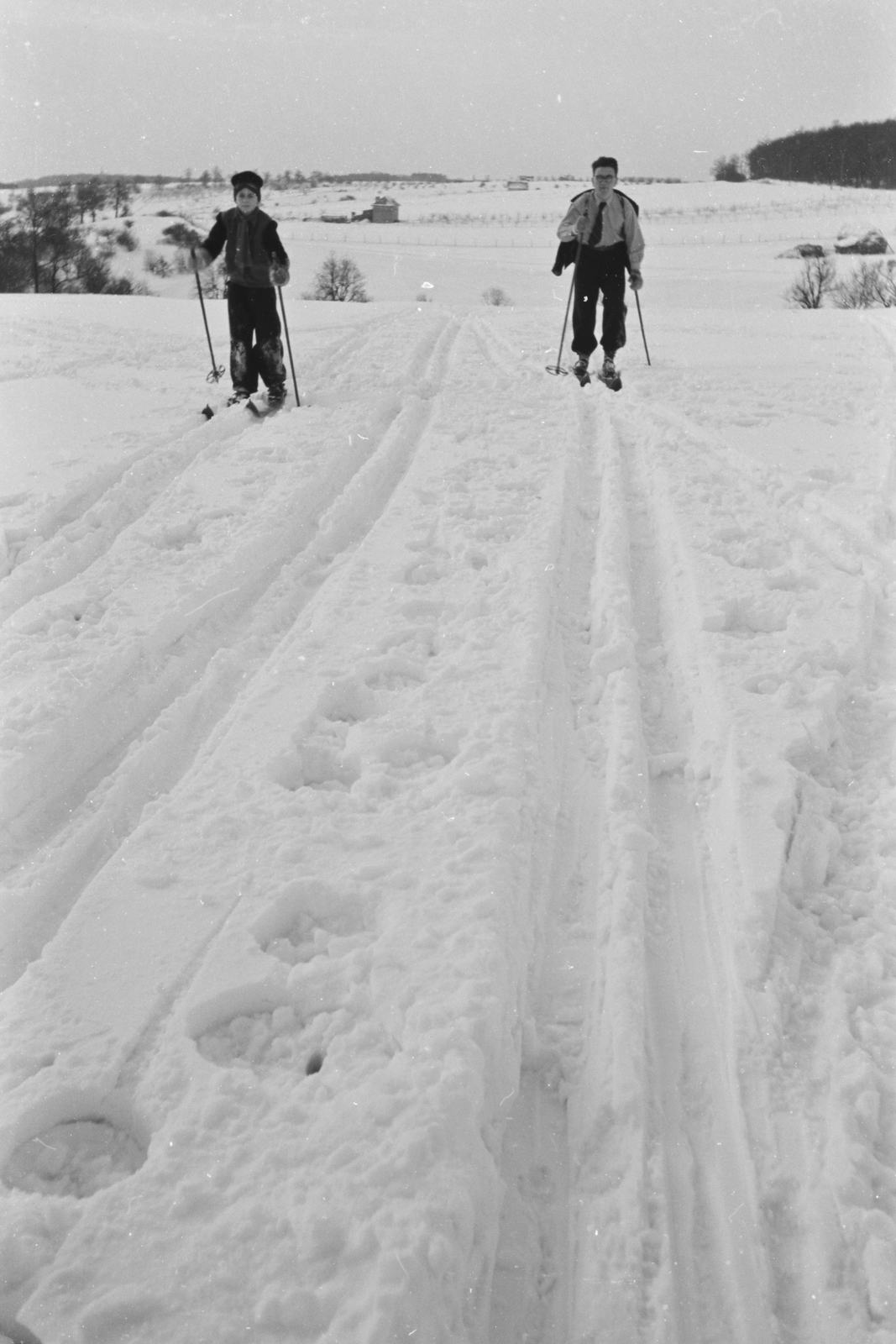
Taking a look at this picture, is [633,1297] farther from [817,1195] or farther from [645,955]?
[645,955]

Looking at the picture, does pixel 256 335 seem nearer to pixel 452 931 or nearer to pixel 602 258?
pixel 602 258

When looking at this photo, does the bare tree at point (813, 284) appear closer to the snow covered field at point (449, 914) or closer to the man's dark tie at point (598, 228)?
the man's dark tie at point (598, 228)

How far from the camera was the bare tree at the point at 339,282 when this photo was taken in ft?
85.6

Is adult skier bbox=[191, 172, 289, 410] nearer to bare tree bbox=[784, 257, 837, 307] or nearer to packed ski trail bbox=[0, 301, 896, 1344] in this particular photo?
packed ski trail bbox=[0, 301, 896, 1344]

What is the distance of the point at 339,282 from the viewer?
27094 millimetres

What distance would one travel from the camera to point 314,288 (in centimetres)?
2709

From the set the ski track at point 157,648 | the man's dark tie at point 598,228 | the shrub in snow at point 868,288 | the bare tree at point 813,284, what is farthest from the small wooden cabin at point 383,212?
the ski track at point 157,648

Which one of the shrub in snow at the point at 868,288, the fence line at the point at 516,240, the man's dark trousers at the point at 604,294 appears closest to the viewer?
the man's dark trousers at the point at 604,294

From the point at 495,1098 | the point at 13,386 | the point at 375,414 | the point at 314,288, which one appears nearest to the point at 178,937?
the point at 495,1098

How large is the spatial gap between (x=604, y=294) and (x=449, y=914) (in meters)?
7.01

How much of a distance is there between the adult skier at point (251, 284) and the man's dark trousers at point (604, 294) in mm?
2614

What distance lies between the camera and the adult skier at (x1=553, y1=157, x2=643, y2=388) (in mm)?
7395

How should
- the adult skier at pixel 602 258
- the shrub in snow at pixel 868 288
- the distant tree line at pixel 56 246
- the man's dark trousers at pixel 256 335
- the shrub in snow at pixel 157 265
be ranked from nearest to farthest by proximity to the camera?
the man's dark trousers at pixel 256 335, the adult skier at pixel 602 258, the shrub in snow at pixel 868 288, the shrub in snow at pixel 157 265, the distant tree line at pixel 56 246

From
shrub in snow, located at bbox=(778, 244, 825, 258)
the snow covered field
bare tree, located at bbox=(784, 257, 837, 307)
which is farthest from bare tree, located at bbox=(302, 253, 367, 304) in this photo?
the snow covered field
